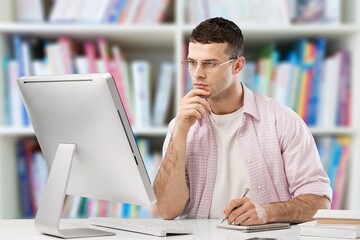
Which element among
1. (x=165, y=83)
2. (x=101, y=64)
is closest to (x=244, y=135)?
(x=165, y=83)

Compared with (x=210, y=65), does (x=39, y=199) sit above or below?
below

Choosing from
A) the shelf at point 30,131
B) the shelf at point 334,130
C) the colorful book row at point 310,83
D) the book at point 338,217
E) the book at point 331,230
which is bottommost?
the shelf at point 30,131

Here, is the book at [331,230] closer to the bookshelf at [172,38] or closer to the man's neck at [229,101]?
the man's neck at [229,101]

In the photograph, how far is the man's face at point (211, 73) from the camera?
7.02 feet

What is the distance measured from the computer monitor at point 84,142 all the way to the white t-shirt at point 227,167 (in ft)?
1.87

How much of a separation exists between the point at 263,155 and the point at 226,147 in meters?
0.13

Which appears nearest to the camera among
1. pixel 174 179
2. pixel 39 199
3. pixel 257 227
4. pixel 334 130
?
pixel 257 227

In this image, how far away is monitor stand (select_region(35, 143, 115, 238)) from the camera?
1.70m

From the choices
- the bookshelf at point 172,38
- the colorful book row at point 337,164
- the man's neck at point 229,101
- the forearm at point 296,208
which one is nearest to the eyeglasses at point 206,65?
the man's neck at point 229,101

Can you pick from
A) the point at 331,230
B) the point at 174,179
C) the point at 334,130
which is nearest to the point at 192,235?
the point at 331,230

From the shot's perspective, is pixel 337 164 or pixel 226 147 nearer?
pixel 226 147

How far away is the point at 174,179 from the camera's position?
7.04ft

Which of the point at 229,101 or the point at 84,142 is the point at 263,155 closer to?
the point at 229,101

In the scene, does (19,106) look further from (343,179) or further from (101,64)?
(343,179)
